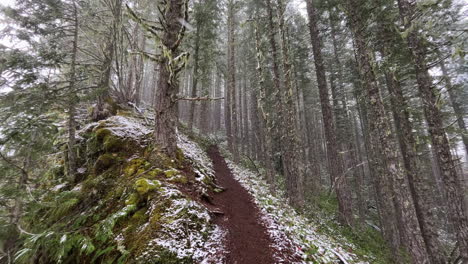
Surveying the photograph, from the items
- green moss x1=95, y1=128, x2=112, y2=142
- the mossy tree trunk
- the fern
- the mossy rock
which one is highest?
the mossy tree trunk

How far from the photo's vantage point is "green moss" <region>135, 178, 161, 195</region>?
152 inches

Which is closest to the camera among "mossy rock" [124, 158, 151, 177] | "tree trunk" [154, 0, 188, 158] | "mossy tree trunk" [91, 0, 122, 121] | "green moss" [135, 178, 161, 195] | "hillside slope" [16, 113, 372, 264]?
"hillside slope" [16, 113, 372, 264]

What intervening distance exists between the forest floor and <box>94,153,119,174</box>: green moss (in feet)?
10.0

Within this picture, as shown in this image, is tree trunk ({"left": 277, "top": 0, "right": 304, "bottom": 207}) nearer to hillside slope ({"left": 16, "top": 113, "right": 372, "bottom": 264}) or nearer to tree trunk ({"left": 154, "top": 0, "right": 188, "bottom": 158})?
hillside slope ({"left": 16, "top": 113, "right": 372, "bottom": 264})

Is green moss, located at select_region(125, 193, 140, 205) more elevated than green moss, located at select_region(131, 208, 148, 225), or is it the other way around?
green moss, located at select_region(125, 193, 140, 205)

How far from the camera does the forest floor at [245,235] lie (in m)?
3.36

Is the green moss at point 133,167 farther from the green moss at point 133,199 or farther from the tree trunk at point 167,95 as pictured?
the green moss at point 133,199

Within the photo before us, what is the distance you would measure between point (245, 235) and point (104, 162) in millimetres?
4285

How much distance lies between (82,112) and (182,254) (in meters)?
9.15

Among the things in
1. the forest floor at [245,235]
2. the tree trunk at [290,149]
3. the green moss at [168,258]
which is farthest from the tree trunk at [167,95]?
the tree trunk at [290,149]

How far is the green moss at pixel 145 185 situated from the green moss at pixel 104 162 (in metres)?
1.71

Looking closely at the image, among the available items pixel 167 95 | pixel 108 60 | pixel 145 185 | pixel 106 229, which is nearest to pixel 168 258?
pixel 106 229

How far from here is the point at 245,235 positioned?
4.07m

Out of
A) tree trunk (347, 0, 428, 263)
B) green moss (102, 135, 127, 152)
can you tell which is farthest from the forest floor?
tree trunk (347, 0, 428, 263)
